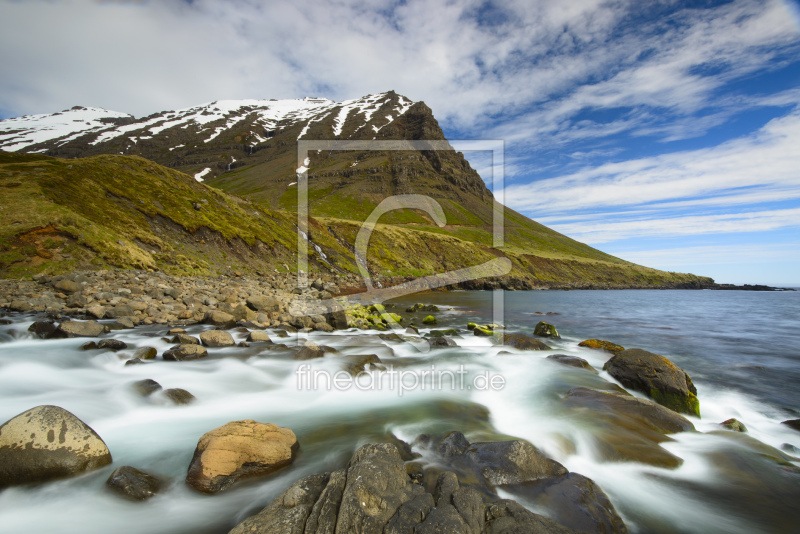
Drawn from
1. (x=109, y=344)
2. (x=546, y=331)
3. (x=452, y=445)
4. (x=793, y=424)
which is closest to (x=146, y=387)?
(x=109, y=344)

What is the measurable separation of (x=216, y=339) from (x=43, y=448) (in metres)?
8.66

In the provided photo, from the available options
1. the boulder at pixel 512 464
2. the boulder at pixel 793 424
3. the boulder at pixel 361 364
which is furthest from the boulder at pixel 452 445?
the boulder at pixel 793 424

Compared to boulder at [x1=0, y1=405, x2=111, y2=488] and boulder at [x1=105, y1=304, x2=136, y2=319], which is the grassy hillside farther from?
boulder at [x1=0, y1=405, x2=111, y2=488]

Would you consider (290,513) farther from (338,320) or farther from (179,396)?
(338,320)

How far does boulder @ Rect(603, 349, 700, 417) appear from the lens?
10.1 meters

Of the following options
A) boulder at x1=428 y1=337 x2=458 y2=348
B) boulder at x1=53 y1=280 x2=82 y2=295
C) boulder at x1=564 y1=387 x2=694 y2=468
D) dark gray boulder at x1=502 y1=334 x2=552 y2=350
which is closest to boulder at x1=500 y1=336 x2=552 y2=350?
dark gray boulder at x1=502 y1=334 x2=552 y2=350

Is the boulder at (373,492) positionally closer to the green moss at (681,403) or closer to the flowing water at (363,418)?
the flowing water at (363,418)

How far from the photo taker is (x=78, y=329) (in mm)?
13156

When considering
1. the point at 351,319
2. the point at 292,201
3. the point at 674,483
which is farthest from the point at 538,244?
the point at 674,483

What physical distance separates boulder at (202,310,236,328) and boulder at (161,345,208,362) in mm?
4948

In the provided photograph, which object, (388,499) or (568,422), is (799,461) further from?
(388,499)

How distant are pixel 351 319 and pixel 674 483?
17.6 metres

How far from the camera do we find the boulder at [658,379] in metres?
10.1

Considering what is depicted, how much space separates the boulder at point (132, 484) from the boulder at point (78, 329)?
10.7 metres
